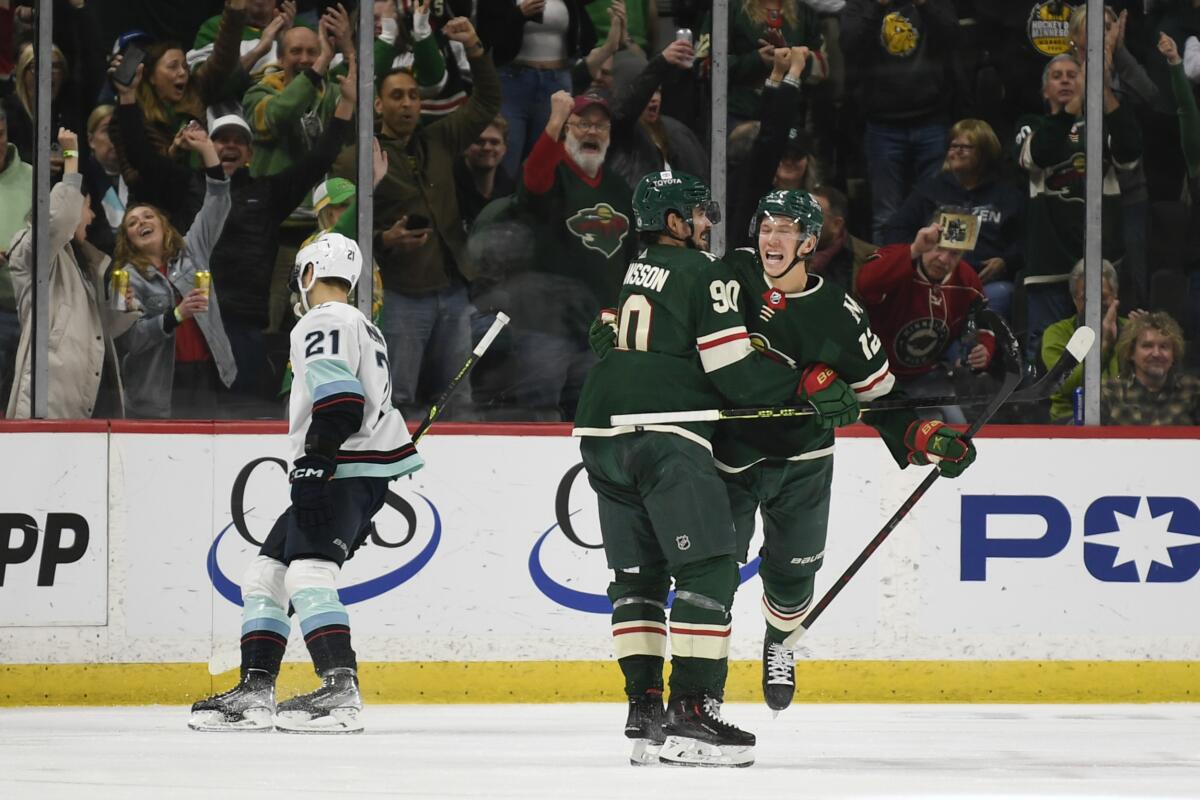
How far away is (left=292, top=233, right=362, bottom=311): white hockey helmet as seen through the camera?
4.93 meters

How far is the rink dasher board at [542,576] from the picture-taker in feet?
19.6

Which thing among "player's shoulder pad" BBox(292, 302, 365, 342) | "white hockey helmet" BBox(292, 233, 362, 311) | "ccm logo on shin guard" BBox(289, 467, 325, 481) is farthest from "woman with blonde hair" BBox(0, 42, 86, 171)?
"ccm logo on shin guard" BBox(289, 467, 325, 481)

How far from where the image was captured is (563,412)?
22.6ft

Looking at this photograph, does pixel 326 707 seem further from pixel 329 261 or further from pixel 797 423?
Result: pixel 797 423

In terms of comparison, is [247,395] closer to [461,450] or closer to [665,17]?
[461,450]

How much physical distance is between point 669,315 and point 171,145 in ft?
9.59

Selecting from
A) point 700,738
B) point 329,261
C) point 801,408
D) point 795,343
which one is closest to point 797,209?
point 795,343

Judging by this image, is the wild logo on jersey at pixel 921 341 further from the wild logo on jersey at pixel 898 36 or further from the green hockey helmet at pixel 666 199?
the green hockey helmet at pixel 666 199

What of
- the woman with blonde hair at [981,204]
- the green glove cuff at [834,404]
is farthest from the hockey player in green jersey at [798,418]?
the woman with blonde hair at [981,204]

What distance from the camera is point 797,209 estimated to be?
4695 mm

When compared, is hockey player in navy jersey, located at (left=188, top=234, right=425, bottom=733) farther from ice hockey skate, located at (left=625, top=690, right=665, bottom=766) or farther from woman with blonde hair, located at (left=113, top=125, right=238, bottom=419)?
woman with blonde hair, located at (left=113, top=125, right=238, bottom=419)

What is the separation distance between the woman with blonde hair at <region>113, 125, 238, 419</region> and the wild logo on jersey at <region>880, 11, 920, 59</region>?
237 cm

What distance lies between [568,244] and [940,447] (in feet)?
8.04

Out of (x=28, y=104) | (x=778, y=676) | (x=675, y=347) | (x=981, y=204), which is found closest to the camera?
(x=675, y=347)
